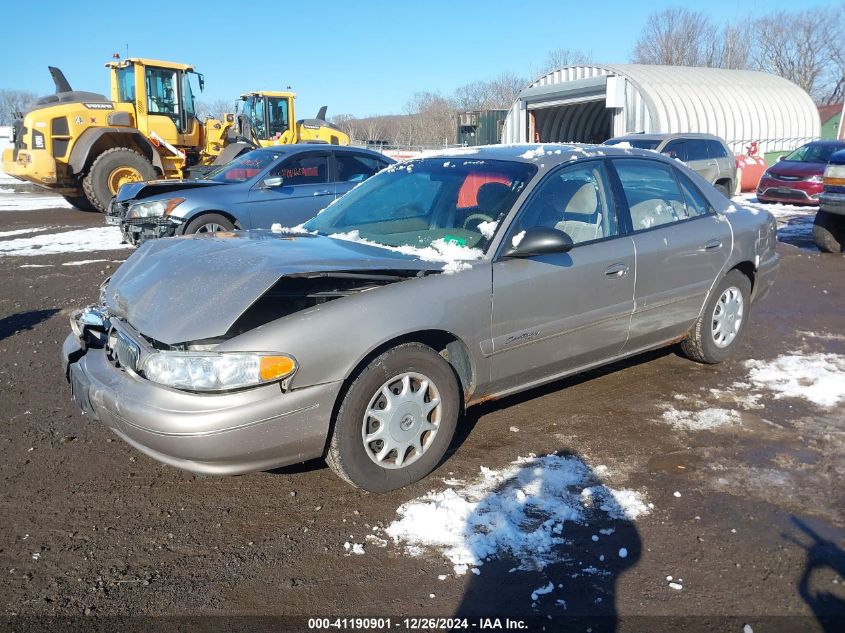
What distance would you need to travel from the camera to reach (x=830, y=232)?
10398 millimetres

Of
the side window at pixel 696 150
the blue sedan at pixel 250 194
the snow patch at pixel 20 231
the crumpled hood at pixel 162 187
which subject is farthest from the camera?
the side window at pixel 696 150

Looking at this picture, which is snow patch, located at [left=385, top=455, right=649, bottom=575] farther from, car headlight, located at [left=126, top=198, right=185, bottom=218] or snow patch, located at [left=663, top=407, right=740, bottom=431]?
car headlight, located at [left=126, top=198, right=185, bottom=218]

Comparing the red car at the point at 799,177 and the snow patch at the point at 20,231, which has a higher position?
the red car at the point at 799,177

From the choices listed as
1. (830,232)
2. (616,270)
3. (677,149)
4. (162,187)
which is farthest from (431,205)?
(677,149)

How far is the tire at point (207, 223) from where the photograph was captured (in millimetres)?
8734

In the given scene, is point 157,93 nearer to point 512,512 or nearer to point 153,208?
point 153,208

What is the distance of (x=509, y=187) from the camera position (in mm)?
4105

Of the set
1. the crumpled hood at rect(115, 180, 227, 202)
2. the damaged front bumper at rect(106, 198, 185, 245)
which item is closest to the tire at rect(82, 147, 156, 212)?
the crumpled hood at rect(115, 180, 227, 202)

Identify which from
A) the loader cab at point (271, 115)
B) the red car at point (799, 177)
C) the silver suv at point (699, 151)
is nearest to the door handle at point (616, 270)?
the silver suv at point (699, 151)

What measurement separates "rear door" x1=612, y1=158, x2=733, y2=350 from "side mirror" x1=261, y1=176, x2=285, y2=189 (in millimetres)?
5197

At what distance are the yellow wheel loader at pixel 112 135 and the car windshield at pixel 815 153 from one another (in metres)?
12.8

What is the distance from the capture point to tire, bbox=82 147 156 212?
1491cm

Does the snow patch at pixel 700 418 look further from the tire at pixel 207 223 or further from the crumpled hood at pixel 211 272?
the tire at pixel 207 223

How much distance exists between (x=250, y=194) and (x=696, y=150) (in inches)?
381
